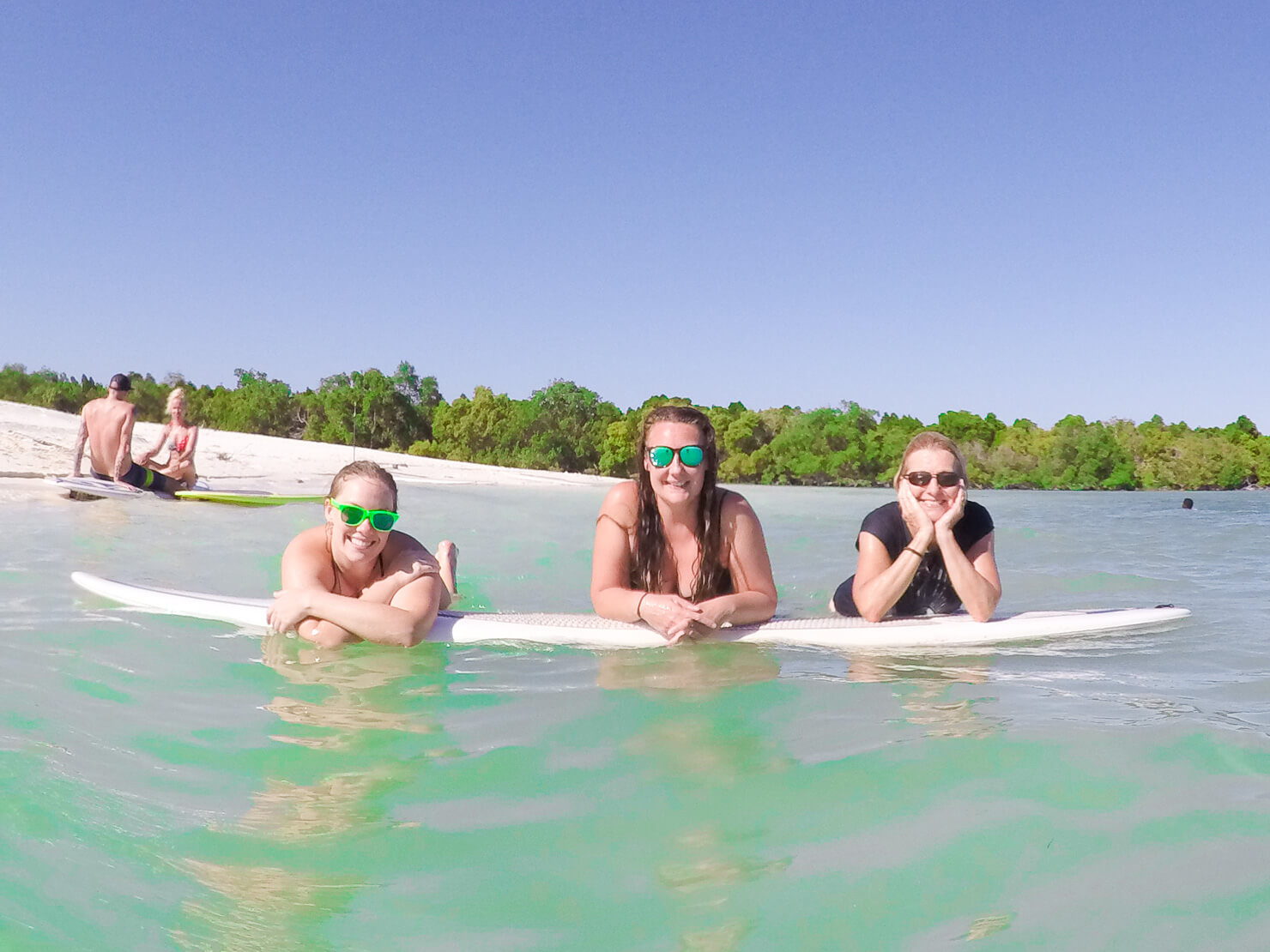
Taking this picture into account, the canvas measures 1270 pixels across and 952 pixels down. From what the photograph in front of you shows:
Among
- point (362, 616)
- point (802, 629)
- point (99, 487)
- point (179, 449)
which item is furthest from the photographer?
point (179, 449)

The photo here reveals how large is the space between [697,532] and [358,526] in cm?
143

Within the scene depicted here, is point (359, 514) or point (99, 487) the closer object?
point (359, 514)

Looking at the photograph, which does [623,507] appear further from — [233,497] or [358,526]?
[233,497]

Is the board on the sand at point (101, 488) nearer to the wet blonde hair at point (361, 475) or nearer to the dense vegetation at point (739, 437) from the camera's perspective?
the wet blonde hair at point (361, 475)

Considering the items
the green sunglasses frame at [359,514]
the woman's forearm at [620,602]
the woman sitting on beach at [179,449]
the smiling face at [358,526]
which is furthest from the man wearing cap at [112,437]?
the woman's forearm at [620,602]

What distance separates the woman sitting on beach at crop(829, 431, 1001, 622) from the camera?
166 inches

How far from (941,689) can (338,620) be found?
92.5 inches

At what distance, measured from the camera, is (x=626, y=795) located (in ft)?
8.05

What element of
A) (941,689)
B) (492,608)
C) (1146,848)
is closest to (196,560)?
(492,608)

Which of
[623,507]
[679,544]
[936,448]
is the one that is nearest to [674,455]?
[623,507]

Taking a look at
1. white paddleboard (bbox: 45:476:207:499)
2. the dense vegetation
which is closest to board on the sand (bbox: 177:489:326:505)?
white paddleboard (bbox: 45:476:207:499)

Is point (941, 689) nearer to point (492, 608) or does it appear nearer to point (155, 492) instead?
point (492, 608)

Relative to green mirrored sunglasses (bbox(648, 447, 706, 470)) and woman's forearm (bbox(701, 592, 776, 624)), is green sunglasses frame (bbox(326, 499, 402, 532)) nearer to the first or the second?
green mirrored sunglasses (bbox(648, 447, 706, 470))

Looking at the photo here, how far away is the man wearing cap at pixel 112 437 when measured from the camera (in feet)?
37.0
